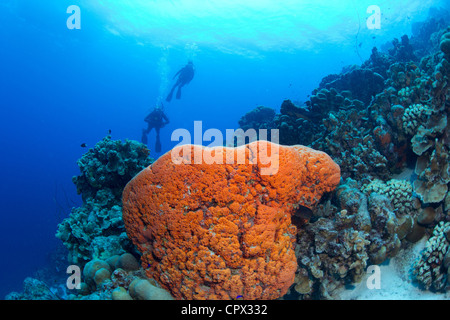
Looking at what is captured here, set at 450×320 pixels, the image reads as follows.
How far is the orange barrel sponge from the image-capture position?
2.61 meters

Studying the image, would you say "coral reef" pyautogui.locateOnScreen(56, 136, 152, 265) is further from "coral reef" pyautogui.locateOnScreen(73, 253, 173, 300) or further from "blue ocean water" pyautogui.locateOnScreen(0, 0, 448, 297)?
"blue ocean water" pyautogui.locateOnScreen(0, 0, 448, 297)

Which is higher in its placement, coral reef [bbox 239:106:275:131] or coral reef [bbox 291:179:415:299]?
coral reef [bbox 239:106:275:131]

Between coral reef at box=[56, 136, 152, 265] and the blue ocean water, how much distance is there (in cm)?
1236

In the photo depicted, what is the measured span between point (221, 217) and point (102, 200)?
14.9 ft

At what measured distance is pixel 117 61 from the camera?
186 ft

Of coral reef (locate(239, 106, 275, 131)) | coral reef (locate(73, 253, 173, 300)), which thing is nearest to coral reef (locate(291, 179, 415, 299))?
coral reef (locate(73, 253, 173, 300))

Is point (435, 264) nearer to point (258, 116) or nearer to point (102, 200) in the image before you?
point (102, 200)

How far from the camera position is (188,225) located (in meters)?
2.65

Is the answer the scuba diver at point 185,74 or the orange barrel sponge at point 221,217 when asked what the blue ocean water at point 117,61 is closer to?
the scuba diver at point 185,74

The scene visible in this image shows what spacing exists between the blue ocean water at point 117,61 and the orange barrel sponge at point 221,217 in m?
16.8

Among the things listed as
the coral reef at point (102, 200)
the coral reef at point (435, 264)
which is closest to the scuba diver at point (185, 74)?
the coral reef at point (102, 200)

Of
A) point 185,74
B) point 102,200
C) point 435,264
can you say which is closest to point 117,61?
point 185,74

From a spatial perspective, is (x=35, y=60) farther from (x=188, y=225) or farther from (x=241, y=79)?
(x=188, y=225)
